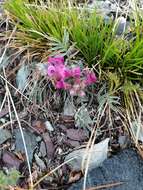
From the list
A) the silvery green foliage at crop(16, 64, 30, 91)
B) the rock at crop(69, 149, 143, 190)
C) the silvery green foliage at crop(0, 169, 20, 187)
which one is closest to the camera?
the silvery green foliage at crop(0, 169, 20, 187)

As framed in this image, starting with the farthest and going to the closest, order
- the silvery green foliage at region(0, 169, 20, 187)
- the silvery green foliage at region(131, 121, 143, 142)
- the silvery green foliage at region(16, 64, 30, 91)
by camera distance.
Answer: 1. the silvery green foliage at region(16, 64, 30, 91)
2. the silvery green foliage at region(131, 121, 143, 142)
3. the silvery green foliage at region(0, 169, 20, 187)

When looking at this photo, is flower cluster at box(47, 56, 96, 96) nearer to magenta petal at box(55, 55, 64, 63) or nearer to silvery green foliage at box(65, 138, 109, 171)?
magenta petal at box(55, 55, 64, 63)

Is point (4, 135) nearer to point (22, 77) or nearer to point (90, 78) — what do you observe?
point (22, 77)

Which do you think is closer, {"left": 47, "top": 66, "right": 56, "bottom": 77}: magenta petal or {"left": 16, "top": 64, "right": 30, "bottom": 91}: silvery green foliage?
{"left": 47, "top": 66, "right": 56, "bottom": 77}: magenta petal

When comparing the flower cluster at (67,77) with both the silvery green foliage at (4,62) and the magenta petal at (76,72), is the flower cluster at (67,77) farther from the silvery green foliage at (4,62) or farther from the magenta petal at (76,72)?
the silvery green foliage at (4,62)

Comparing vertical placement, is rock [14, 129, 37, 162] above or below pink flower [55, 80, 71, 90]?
below

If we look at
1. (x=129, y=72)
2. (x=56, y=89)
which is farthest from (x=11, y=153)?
(x=129, y=72)

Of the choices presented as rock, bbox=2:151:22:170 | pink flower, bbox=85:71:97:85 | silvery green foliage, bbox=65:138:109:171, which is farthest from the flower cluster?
rock, bbox=2:151:22:170
